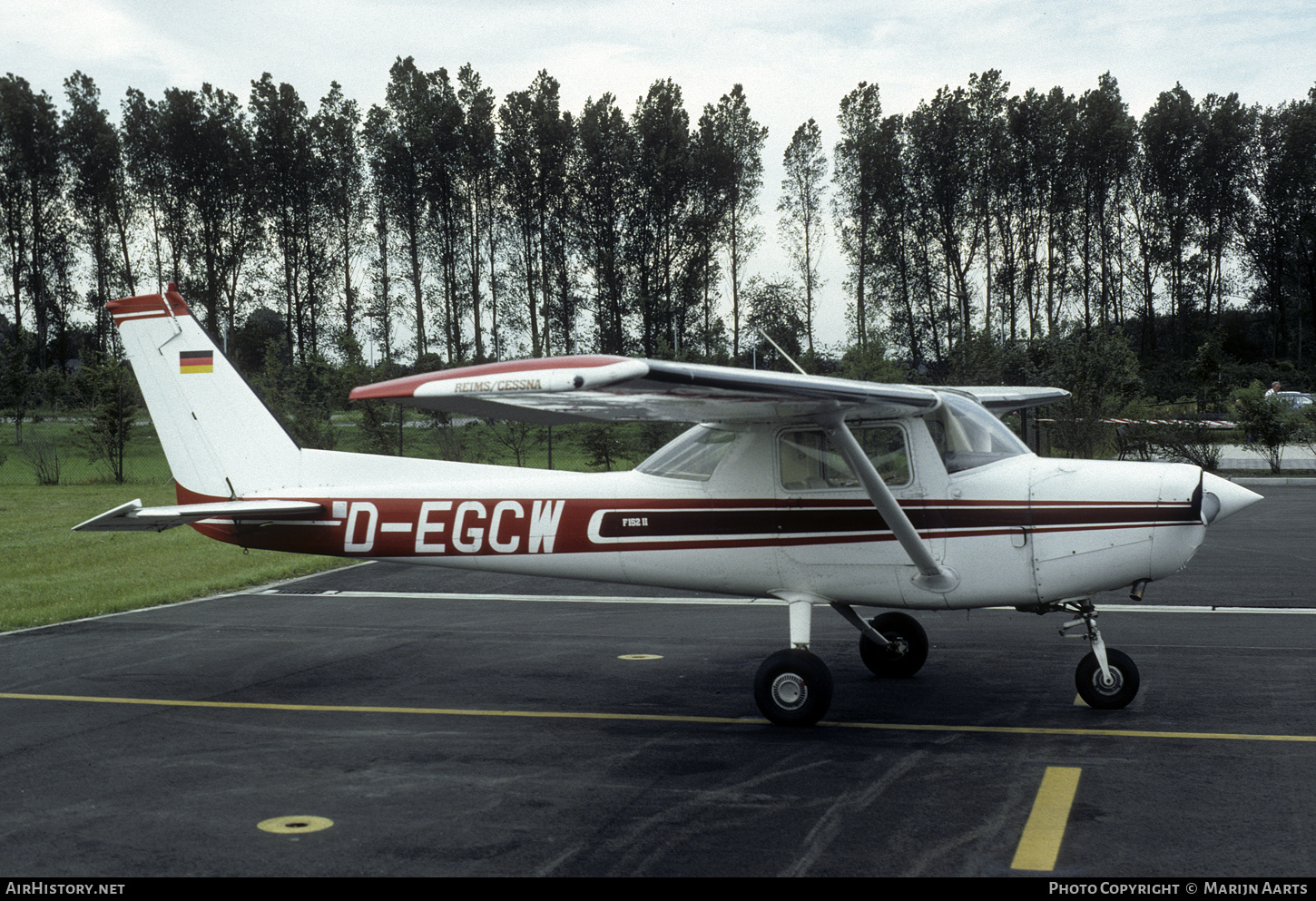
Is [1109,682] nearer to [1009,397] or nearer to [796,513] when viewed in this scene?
[796,513]

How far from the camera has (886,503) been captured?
7191 millimetres

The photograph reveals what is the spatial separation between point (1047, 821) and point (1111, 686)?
247cm

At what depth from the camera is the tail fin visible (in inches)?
358

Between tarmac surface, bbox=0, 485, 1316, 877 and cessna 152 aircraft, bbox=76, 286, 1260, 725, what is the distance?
0.80 meters

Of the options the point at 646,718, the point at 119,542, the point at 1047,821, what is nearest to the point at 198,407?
the point at 646,718

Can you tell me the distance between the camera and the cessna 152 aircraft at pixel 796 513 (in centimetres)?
722

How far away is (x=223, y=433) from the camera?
359 inches

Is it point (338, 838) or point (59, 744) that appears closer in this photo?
point (338, 838)

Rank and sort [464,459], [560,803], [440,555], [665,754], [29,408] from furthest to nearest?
[29,408], [464,459], [440,555], [665,754], [560,803]

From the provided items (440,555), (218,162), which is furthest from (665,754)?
(218,162)

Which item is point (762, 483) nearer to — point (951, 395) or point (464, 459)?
point (951, 395)

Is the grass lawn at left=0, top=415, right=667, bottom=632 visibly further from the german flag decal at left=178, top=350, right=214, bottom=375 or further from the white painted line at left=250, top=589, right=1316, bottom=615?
the german flag decal at left=178, top=350, right=214, bottom=375

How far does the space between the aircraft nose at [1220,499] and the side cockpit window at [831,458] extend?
1970mm

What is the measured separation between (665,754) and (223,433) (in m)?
4.94
